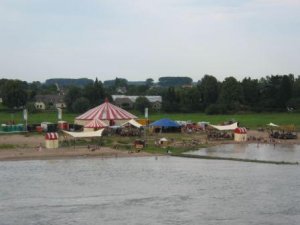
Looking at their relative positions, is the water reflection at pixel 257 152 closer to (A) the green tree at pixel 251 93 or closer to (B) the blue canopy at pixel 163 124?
(B) the blue canopy at pixel 163 124

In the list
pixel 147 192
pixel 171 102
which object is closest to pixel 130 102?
pixel 171 102

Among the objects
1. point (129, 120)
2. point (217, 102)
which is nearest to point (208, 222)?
point (129, 120)

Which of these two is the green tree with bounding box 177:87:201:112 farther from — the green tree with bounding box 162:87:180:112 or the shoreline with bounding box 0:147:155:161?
the shoreline with bounding box 0:147:155:161

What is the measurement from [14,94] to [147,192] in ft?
224

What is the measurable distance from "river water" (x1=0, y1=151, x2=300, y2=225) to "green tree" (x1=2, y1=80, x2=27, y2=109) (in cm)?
5708

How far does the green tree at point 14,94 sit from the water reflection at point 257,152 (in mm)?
51603

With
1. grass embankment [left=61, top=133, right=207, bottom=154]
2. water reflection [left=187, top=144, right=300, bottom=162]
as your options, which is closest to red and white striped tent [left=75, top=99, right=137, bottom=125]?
grass embankment [left=61, top=133, right=207, bottom=154]

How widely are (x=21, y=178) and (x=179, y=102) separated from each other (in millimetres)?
70555

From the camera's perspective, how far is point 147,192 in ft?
79.2

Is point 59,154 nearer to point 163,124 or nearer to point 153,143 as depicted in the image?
point 153,143

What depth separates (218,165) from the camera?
32.3 metres

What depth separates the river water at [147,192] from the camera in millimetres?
19672

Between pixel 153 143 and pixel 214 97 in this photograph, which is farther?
pixel 214 97

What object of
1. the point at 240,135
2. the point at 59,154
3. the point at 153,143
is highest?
the point at 240,135
